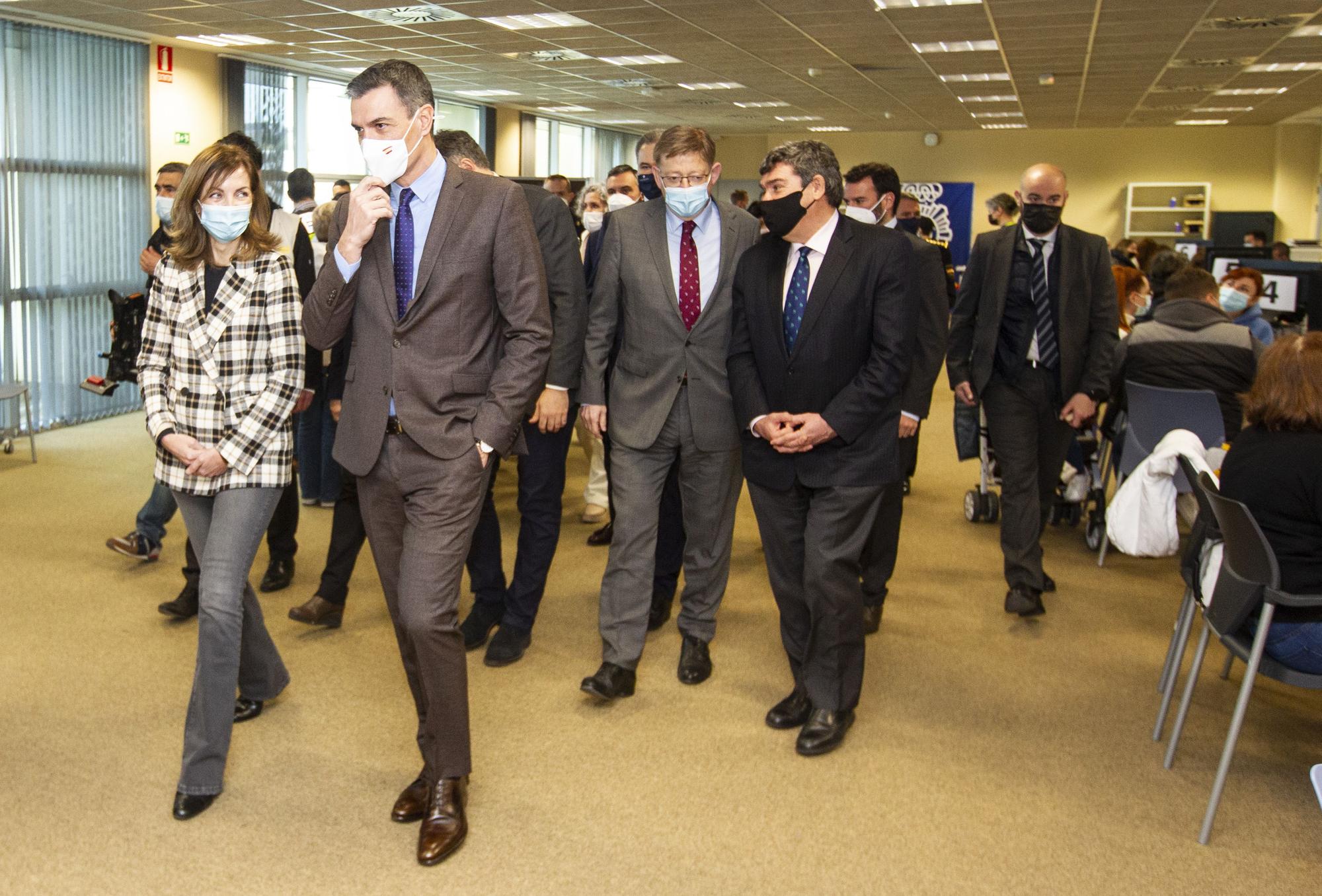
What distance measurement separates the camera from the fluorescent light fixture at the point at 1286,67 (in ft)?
36.9

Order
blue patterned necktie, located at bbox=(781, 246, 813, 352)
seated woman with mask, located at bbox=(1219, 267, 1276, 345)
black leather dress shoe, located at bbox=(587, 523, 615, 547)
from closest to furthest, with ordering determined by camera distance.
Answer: blue patterned necktie, located at bbox=(781, 246, 813, 352) → black leather dress shoe, located at bbox=(587, 523, 615, 547) → seated woman with mask, located at bbox=(1219, 267, 1276, 345)

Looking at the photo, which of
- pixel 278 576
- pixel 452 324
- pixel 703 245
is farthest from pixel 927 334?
pixel 278 576

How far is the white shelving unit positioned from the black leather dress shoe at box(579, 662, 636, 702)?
1766cm

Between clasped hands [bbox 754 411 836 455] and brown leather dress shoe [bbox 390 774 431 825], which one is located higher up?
clasped hands [bbox 754 411 836 455]

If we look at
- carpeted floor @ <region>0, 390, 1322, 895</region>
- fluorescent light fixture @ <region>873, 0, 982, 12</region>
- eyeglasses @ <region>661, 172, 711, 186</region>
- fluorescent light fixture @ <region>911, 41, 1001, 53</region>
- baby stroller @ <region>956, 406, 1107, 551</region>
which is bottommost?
carpeted floor @ <region>0, 390, 1322, 895</region>

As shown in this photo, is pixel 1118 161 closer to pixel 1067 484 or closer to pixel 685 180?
pixel 1067 484

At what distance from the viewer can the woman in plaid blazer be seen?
9.47ft

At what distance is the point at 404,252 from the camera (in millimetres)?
2699

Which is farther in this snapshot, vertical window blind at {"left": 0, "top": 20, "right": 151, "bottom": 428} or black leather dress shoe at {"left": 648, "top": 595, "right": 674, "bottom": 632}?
vertical window blind at {"left": 0, "top": 20, "right": 151, "bottom": 428}

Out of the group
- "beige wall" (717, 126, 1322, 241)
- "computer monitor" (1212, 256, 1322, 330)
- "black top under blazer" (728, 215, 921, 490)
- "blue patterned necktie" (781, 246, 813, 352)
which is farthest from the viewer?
"beige wall" (717, 126, 1322, 241)

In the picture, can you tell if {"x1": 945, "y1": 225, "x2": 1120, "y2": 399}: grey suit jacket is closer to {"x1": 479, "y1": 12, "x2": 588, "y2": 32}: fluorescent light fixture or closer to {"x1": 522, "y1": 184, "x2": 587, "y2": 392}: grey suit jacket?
{"x1": 522, "y1": 184, "x2": 587, "y2": 392}: grey suit jacket

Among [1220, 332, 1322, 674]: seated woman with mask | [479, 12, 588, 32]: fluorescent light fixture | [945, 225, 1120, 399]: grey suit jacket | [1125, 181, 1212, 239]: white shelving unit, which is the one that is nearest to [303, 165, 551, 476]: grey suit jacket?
[1220, 332, 1322, 674]: seated woman with mask

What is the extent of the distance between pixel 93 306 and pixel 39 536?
435 centimetres

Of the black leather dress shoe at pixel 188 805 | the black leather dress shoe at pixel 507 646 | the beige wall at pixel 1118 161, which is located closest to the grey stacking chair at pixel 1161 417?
the black leather dress shoe at pixel 507 646
